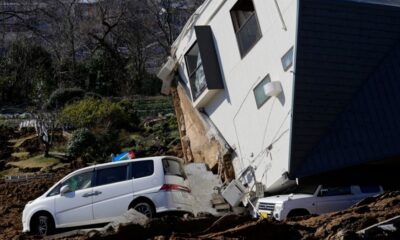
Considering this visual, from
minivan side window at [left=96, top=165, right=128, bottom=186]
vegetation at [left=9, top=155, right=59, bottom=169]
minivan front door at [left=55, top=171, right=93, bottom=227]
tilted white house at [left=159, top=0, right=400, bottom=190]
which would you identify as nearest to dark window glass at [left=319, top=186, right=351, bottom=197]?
tilted white house at [left=159, top=0, right=400, bottom=190]

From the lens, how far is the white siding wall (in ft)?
51.3

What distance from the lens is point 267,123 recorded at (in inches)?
645

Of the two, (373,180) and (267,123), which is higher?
(267,123)

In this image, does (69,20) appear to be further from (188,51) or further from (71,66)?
(188,51)

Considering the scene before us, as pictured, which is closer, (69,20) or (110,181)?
(110,181)

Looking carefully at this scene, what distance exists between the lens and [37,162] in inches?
939

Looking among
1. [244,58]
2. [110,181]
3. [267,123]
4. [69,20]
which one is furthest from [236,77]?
[69,20]

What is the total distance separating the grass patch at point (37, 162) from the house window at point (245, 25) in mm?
9869

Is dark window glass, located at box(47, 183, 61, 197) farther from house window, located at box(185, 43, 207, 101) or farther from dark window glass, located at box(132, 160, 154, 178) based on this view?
house window, located at box(185, 43, 207, 101)

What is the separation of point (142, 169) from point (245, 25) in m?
5.68

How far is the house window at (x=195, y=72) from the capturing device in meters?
19.2

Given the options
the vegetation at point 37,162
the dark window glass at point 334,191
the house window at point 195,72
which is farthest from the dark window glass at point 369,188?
the vegetation at point 37,162

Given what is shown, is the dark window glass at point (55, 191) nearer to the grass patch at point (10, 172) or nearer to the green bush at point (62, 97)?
the grass patch at point (10, 172)

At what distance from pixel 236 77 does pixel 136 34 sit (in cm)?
2474
